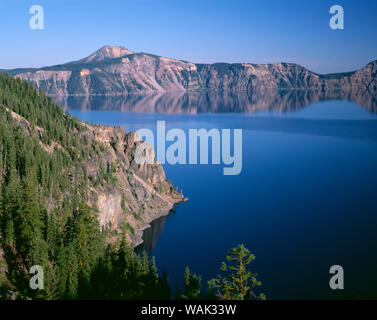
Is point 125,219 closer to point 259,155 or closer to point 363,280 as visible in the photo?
point 363,280

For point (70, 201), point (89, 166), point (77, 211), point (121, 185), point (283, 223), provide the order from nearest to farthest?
point (77, 211) < point (70, 201) < point (283, 223) < point (89, 166) < point (121, 185)

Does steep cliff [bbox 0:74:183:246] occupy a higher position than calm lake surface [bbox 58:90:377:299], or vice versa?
steep cliff [bbox 0:74:183:246]

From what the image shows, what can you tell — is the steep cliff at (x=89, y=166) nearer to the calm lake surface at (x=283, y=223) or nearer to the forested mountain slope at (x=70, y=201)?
the forested mountain slope at (x=70, y=201)

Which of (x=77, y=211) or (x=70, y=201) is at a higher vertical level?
(x=77, y=211)

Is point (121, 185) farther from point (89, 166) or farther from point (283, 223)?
point (283, 223)

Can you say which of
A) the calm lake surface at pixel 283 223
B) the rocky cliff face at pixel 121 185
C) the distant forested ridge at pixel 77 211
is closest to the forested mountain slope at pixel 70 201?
the distant forested ridge at pixel 77 211

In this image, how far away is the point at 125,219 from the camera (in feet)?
323

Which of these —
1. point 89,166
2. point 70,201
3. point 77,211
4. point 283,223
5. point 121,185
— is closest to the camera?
point 77,211

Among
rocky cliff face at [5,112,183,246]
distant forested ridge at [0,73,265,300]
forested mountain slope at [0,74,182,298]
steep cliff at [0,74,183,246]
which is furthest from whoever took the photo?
rocky cliff face at [5,112,183,246]

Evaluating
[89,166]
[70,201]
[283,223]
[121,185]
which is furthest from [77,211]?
[283,223]

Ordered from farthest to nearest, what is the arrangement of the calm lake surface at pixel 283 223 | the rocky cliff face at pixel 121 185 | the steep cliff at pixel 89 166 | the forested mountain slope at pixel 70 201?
the rocky cliff face at pixel 121 185, the steep cliff at pixel 89 166, the calm lake surface at pixel 283 223, the forested mountain slope at pixel 70 201

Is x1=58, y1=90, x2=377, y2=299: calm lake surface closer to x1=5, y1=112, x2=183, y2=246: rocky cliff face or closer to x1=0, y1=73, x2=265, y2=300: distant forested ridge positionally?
x1=5, y1=112, x2=183, y2=246: rocky cliff face

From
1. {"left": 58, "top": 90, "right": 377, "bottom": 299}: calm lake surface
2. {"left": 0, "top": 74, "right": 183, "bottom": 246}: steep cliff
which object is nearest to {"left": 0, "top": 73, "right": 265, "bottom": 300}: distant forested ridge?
{"left": 0, "top": 74, "right": 183, "bottom": 246}: steep cliff

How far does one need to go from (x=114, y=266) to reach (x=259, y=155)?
118238 millimetres
